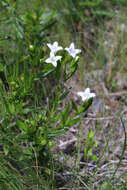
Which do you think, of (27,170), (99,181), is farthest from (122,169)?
(27,170)

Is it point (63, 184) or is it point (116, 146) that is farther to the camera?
point (116, 146)

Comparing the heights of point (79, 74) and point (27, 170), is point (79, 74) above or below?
above

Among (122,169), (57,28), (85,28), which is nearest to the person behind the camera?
(122,169)

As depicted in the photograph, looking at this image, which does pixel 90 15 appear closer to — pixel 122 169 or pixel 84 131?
pixel 84 131

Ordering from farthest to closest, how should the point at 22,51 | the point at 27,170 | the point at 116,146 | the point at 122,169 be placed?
1. the point at 22,51
2. the point at 116,146
3. the point at 122,169
4. the point at 27,170

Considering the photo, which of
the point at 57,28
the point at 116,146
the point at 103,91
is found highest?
the point at 57,28

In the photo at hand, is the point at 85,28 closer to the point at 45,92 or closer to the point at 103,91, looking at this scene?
the point at 103,91
